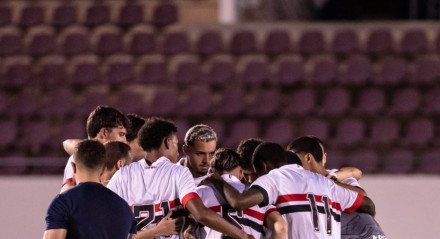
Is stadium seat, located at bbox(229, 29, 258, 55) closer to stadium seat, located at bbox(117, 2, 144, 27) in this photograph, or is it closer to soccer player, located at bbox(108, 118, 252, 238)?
stadium seat, located at bbox(117, 2, 144, 27)

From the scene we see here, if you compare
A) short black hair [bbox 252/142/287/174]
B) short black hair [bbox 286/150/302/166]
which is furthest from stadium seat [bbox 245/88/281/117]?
short black hair [bbox 252/142/287/174]

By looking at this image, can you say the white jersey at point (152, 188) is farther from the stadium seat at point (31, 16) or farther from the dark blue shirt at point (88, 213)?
the stadium seat at point (31, 16)

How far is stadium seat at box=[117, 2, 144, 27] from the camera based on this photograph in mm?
15633

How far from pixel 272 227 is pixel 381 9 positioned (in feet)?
51.8

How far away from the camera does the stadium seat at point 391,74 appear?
14313mm

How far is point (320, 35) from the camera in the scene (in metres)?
14.8

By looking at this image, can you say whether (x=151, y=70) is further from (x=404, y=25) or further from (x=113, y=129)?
(x=113, y=129)

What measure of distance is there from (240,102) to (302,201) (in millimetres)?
8336

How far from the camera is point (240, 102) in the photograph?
14180 mm

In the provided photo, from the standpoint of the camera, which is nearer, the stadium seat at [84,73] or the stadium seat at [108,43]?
the stadium seat at [84,73]

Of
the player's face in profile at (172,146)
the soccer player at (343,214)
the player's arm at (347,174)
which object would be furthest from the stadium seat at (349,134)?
the player's face in profile at (172,146)

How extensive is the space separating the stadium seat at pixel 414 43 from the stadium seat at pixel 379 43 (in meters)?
0.19

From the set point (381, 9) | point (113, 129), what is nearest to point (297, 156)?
point (113, 129)

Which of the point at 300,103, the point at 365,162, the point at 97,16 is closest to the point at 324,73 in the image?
the point at 300,103
